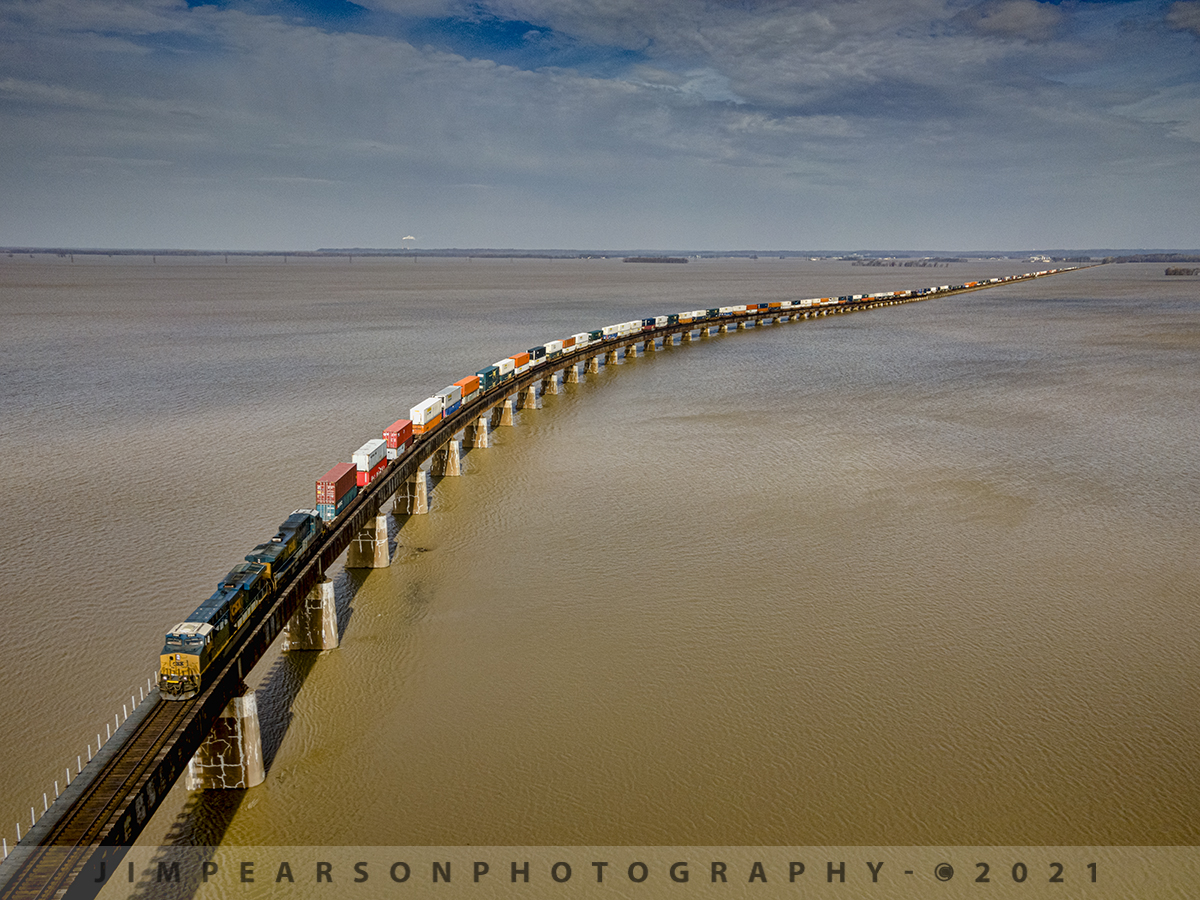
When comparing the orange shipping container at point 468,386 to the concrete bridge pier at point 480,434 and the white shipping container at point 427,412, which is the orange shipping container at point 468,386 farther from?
the white shipping container at point 427,412

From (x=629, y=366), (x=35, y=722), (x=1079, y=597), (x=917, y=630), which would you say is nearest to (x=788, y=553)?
(x=917, y=630)

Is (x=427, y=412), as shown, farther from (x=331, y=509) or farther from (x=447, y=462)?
(x=331, y=509)

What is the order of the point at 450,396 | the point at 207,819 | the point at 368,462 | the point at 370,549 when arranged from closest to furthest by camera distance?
the point at 207,819 < the point at 368,462 < the point at 370,549 < the point at 450,396

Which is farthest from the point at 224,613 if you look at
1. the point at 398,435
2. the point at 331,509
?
the point at 398,435

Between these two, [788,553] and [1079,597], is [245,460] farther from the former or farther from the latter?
[1079,597]

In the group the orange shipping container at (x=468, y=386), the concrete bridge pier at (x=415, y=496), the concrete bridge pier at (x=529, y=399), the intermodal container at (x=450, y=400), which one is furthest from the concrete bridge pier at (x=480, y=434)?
the concrete bridge pier at (x=415, y=496)

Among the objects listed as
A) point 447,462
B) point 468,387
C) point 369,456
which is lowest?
point 447,462

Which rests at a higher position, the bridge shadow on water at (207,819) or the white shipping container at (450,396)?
the white shipping container at (450,396)

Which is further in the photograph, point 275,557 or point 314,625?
point 314,625
